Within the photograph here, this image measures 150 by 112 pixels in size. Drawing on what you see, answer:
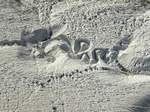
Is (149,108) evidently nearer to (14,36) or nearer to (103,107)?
(103,107)

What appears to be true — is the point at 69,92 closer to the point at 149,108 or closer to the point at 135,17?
the point at 149,108

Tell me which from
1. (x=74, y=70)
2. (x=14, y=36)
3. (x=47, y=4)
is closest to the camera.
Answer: (x=74, y=70)

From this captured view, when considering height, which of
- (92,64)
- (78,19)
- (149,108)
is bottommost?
(149,108)

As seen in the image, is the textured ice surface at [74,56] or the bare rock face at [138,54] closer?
the textured ice surface at [74,56]

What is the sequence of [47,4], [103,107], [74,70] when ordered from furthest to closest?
[47,4], [74,70], [103,107]

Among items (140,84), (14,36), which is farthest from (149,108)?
(14,36)

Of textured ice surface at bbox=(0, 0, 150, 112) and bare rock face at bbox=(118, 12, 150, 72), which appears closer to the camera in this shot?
textured ice surface at bbox=(0, 0, 150, 112)

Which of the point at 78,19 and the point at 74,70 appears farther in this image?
the point at 78,19

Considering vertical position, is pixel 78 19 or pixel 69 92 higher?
pixel 78 19
